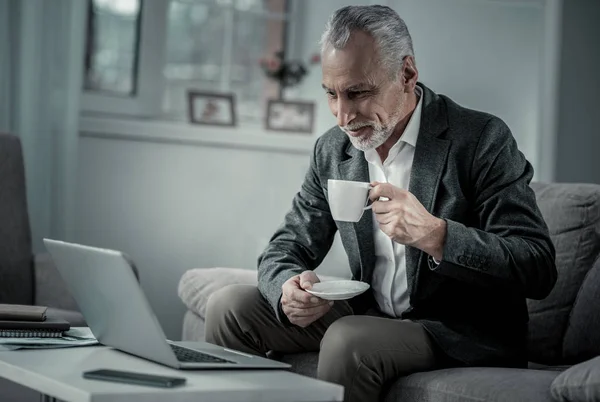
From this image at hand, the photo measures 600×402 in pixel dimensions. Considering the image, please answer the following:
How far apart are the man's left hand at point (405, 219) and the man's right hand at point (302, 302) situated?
8.2 inches

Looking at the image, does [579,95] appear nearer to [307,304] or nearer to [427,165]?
[427,165]

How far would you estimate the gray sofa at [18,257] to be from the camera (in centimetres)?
292

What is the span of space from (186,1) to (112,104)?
0.54 meters

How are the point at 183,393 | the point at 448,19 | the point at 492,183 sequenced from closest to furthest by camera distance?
the point at 183,393 → the point at 492,183 → the point at 448,19

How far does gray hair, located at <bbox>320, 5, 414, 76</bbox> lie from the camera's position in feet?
6.91

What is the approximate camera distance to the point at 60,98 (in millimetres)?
3615

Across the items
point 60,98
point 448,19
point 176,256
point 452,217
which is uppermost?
point 448,19

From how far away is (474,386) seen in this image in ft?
6.00

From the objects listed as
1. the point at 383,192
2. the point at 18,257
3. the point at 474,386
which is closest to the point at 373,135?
the point at 383,192

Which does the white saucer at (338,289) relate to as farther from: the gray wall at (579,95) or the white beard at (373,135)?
the gray wall at (579,95)

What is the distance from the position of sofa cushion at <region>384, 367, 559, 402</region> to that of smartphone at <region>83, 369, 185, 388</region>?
0.59 m

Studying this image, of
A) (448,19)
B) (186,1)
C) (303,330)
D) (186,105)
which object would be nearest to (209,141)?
(186,105)

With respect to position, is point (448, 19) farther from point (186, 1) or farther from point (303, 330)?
point (303, 330)

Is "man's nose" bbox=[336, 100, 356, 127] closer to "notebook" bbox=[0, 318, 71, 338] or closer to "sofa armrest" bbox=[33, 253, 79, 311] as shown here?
"notebook" bbox=[0, 318, 71, 338]
